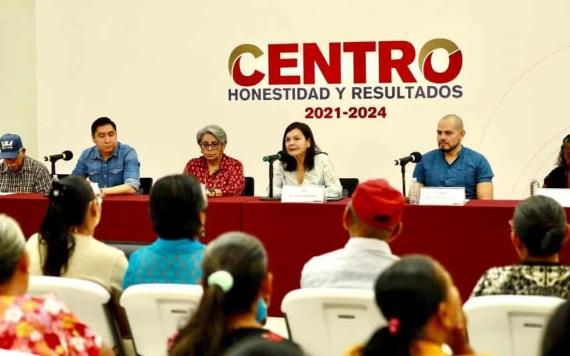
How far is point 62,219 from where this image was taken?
320 cm

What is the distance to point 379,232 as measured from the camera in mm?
2969

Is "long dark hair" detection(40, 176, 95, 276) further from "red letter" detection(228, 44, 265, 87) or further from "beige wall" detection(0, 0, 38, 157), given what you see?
"beige wall" detection(0, 0, 38, 157)

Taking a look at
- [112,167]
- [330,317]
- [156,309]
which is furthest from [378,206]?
[112,167]

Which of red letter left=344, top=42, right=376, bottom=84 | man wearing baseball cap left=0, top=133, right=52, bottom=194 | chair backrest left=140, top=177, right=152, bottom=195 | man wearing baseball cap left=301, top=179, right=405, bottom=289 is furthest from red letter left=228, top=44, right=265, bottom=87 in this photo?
man wearing baseball cap left=301, top=179, right=405, bottom=289

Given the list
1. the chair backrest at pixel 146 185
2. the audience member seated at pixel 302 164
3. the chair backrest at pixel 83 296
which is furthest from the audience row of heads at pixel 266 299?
the chair backrest at pixel 146 185

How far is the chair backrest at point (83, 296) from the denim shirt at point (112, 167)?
10.7 ft

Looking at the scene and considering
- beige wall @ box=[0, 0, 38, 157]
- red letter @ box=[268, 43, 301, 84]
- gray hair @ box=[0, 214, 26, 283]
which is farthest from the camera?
beige wall @ box=[0, 0, 38, 157]

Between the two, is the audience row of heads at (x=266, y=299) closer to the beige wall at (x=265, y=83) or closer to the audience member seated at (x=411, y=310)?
the audience member seated at (x=411, y=310)

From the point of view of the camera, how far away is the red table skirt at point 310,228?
4.58 m

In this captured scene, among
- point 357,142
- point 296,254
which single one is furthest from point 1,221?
point 357,142

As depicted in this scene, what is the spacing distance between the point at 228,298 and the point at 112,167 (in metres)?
4.42

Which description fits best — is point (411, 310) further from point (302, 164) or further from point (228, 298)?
point (302, 164)

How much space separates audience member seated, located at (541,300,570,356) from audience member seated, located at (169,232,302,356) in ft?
2.05

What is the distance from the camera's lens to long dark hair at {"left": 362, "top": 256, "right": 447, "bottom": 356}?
1742mm
